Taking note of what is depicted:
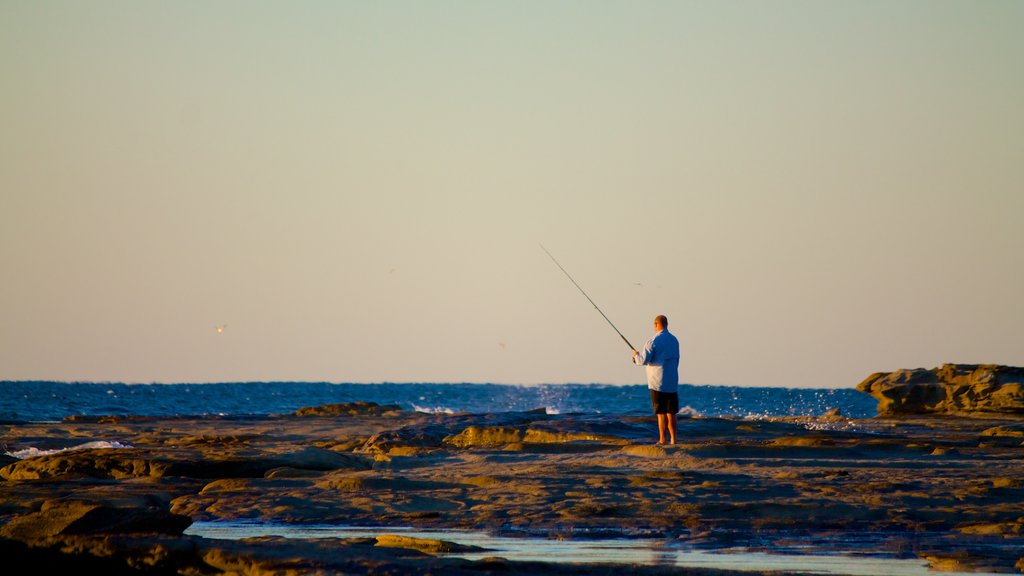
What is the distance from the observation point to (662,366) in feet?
50.1

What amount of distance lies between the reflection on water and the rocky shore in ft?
0.85

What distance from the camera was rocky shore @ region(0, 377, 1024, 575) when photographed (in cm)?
731

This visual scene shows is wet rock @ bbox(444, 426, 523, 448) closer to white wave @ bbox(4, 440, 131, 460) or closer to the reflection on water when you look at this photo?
white wave @ bbox(4, 440, 131, 460)

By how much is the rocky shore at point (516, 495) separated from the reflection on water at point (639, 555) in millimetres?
259

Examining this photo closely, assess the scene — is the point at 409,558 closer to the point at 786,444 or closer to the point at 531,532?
the point at 531,532

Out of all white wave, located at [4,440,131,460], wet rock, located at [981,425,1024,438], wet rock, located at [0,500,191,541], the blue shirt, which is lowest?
white wave, located at [4,440,131,460]

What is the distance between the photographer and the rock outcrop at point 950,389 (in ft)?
87.6

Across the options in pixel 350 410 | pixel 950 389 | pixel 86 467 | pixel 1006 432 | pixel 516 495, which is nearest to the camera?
pixel 516 495

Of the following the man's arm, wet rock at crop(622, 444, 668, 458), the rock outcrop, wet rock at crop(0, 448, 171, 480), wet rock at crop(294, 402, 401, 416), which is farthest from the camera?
wet rock at crop(294, 402, 401, 416)

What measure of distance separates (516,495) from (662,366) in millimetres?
4826

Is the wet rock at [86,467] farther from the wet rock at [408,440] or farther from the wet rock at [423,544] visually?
the wet rock at [423,544]

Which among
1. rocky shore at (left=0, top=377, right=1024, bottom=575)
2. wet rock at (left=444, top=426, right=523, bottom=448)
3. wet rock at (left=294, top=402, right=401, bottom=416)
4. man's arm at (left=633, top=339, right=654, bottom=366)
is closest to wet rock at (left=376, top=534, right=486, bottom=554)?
rocky shore at (left=0, top=377, right=1024, bottom=575)

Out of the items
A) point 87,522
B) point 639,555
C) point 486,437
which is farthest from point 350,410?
point 639,555

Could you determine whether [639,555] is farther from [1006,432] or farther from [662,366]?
[1006,432]
